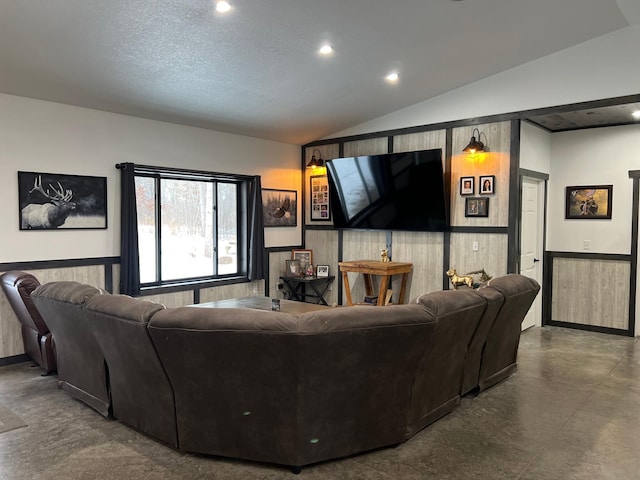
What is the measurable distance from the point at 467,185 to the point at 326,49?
2.51 metres

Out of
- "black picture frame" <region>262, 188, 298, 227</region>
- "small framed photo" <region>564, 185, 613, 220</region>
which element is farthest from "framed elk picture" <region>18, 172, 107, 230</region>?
"small framed photo" <region>564, 185, 613, 220</region>

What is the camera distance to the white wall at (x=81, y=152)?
467 cm

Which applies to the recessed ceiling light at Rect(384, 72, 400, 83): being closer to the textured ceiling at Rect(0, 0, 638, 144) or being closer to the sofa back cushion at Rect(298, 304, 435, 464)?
the textured ceiling at Rect(0, 0, 638, 144)

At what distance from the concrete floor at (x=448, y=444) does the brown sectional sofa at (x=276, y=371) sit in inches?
5.0

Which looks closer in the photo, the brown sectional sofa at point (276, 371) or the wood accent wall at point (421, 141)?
the brown sectional sofa at point (276, 371)

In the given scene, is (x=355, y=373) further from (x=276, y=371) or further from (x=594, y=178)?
(x=594, y=178)

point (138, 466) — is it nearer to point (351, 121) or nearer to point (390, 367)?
point (390, 367)

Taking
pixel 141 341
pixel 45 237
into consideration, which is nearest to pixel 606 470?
pixel 141 341

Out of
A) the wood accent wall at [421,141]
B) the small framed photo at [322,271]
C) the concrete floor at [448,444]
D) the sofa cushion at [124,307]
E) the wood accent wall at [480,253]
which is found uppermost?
the wood accent wall at [421,141]

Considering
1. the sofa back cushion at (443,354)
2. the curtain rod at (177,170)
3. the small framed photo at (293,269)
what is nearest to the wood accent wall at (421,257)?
the small framed photo at (293,269)

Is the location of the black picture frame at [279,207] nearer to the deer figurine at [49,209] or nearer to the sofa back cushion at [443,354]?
the deer figurine at [49,209]

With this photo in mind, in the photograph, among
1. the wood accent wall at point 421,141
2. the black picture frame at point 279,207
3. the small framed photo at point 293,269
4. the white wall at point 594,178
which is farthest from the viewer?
the small framed photo at point 293,269

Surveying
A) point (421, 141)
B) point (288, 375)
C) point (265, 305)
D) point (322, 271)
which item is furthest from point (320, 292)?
point (288, 375)

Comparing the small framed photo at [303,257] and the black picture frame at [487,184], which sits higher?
the black picture frame at [487,184]
